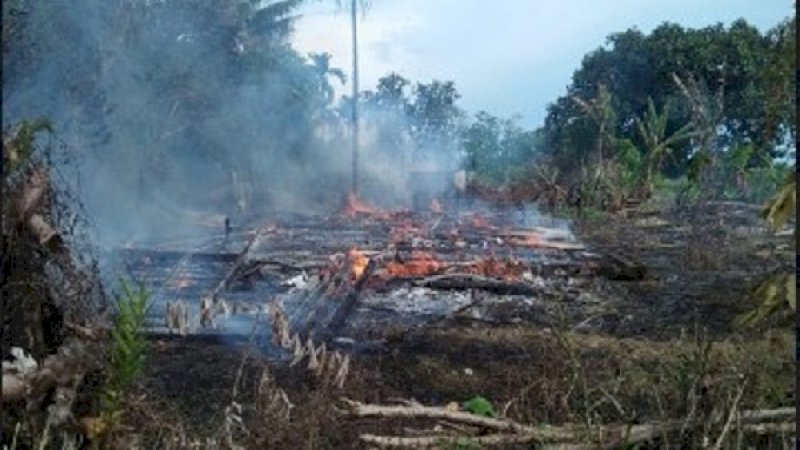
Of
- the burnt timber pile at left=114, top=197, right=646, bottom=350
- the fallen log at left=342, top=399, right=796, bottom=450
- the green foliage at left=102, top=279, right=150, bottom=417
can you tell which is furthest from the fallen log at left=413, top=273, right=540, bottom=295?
the green foliage at left=102, top=279, right=150, bottom=417

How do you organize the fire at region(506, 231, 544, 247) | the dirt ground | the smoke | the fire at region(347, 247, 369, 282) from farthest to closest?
the smoke → the fire at region(506, 231, 544, 247) → the fire at region(347, 247, 369, 282) → the dirt ground

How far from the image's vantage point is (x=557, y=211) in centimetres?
2355

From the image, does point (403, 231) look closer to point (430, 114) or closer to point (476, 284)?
Answer: point (476, 284)

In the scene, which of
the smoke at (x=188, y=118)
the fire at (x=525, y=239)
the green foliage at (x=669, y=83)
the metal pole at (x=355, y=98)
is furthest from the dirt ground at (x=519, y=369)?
the green foliage at (x=669, y=83)

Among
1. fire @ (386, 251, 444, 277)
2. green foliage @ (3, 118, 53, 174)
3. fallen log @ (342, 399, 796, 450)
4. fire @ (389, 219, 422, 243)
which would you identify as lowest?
fallen log @ (342, 399, 796, 450)

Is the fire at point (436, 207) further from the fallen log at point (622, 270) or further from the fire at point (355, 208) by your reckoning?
the fallen log at point (622, 270)

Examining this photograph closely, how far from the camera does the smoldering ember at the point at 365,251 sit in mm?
4668

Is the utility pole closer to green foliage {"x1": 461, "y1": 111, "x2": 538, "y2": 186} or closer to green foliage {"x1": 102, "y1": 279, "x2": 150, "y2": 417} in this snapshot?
green foliage {"x1": 461, "y1": 111, "x2": 538, "y2": 186}

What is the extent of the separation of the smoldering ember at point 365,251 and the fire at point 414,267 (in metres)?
0.06

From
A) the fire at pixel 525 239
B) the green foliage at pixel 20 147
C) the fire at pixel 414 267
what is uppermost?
the green foliage at pixel 20 147

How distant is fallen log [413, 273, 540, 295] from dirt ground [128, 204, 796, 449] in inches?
31.0

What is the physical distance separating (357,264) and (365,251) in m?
1.86

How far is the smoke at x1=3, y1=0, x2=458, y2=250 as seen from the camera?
54.8 feet

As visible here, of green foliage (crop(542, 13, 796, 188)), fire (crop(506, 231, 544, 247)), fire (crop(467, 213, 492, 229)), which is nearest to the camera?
fire (crop(506, 231, 544, 247))
